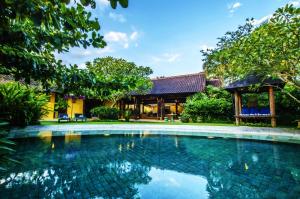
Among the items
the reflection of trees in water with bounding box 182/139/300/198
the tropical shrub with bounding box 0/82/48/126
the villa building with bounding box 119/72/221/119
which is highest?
the villa building with bounding box 119/72/221/119

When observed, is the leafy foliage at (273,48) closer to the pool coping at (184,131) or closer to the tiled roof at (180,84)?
the pool coping at (184,131)

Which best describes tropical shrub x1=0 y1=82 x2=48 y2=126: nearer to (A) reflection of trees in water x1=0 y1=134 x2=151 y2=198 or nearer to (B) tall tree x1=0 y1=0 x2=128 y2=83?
(A) reflection of trees in water x1=0 y1=134 x2=151 y2=198

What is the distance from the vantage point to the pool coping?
8.17 meters

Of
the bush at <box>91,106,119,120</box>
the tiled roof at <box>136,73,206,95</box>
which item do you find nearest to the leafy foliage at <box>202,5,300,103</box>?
the tiled roof at <box>136,73,206,95</box>

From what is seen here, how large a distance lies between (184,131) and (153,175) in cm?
674

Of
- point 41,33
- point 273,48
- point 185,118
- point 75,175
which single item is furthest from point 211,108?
point 41,33

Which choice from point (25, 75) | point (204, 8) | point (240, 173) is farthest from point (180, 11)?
point (25, 75)

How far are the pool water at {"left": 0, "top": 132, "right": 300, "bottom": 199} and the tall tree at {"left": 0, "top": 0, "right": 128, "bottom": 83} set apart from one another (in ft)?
6.65

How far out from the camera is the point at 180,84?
20484 mm

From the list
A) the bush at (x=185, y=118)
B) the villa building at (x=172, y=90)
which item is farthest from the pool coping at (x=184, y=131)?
the villa building at (x=172, y=90)

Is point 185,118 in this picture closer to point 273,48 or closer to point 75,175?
point 273,48

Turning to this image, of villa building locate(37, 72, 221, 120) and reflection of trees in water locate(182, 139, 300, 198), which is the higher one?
villa building locate(37, 72, 221, 120)

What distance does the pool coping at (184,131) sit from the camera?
8172 millimetres

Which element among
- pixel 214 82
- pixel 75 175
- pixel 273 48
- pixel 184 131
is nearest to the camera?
pixel 75 175
